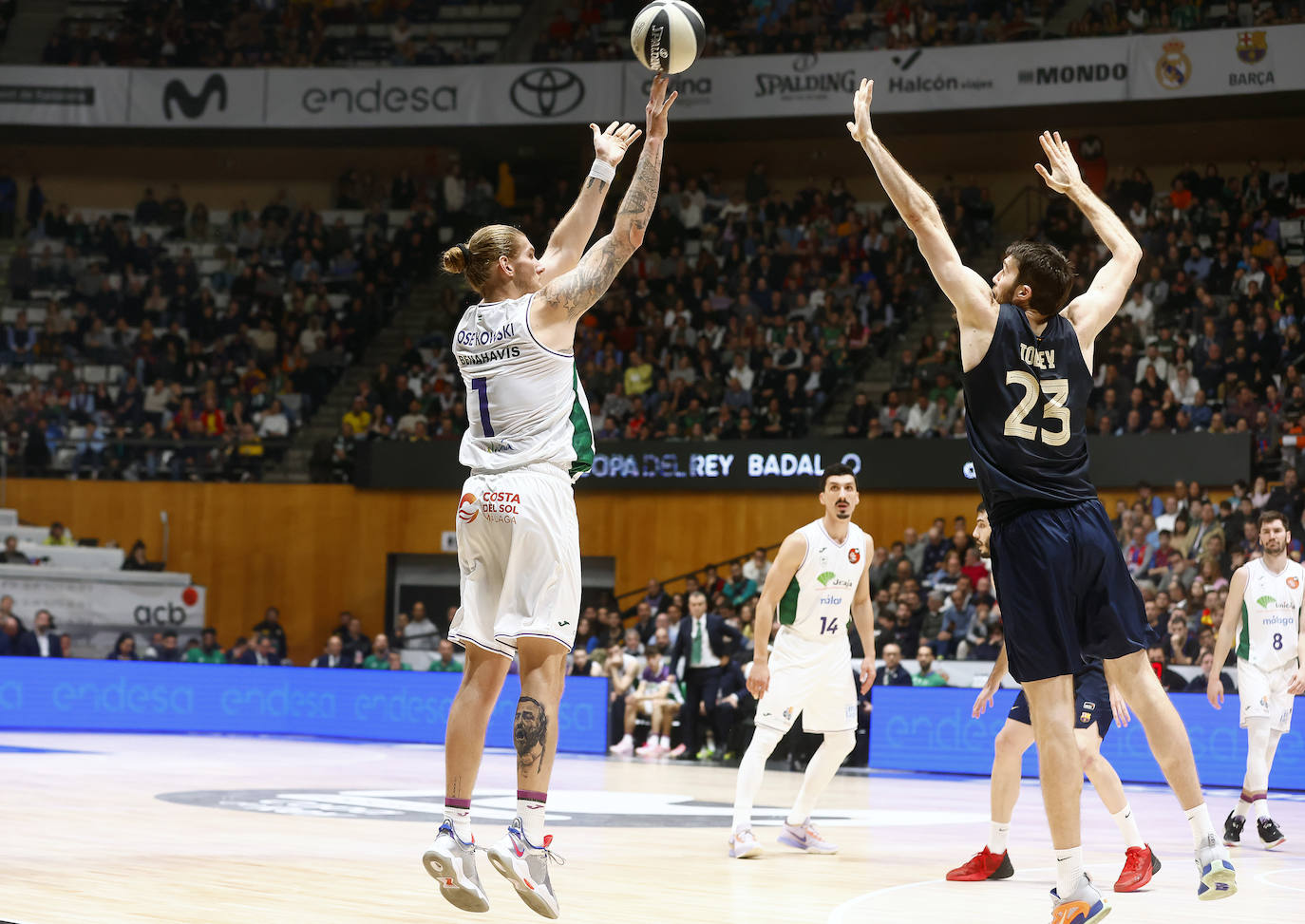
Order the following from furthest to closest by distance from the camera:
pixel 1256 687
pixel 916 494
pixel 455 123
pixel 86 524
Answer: pixel 455 123
pixel 86 524
pixel 916 494
pixel 1256 687

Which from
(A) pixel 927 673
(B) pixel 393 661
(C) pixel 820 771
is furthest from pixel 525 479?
(B) pixel 393 661

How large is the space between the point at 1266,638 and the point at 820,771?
11.6 ft

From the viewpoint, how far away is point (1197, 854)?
19.9 feet

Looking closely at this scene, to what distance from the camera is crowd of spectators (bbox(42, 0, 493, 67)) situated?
28.5 m

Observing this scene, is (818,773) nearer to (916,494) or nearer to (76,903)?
(76,903)

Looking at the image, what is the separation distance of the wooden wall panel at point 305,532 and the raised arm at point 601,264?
17938 mm

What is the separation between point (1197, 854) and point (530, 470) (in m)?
3.01

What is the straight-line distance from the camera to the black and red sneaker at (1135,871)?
753 centimetres

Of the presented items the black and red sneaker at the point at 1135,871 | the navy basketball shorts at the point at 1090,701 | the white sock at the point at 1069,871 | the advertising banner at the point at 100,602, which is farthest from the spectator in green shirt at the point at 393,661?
the white sock at the point at 1069,871

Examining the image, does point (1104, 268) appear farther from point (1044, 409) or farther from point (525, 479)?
point (525, 479)

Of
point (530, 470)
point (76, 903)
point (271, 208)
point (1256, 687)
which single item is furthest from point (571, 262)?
point (271, 208)

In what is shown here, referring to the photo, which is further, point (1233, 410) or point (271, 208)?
point (271, 208)

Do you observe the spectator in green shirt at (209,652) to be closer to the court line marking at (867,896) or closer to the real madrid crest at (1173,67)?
the court line marking at (867,896)

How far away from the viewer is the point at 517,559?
19.6ft
